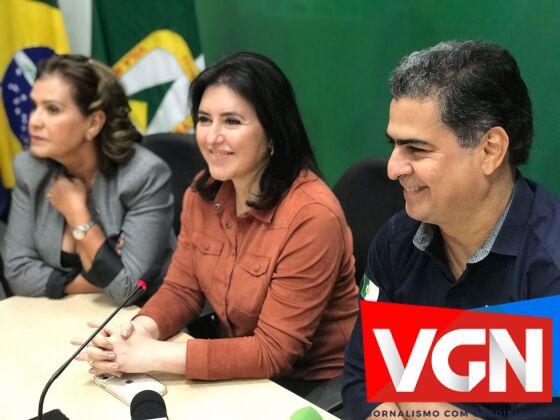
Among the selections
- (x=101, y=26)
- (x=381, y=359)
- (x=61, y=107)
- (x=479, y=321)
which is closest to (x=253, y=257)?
(x=381, y=359)

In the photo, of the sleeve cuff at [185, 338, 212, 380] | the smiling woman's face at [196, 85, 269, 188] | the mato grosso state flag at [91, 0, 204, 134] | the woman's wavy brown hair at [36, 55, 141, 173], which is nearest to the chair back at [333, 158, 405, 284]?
the smiling woman's face at [196, 85, 269, 188]

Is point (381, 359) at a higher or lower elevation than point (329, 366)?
higher

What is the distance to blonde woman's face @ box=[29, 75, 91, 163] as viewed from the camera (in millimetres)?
2488

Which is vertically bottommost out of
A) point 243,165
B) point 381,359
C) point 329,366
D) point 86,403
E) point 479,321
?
point 329,366

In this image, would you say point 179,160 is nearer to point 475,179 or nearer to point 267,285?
point 267,285

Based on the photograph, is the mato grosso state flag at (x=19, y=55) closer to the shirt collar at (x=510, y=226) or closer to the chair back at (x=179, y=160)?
the chair back at (x=179, y=160)

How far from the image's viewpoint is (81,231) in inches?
94.8

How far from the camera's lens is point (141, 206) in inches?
97.2

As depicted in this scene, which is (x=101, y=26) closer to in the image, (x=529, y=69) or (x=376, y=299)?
(x=529, y=69)

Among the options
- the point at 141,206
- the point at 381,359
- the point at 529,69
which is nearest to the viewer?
the point at 381,359

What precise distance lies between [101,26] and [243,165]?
1.92 meters

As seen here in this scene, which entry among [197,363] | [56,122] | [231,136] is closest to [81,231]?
[56,122]

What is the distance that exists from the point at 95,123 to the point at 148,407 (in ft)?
4.51

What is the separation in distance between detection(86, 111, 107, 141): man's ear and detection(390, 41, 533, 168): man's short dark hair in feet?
4.82
